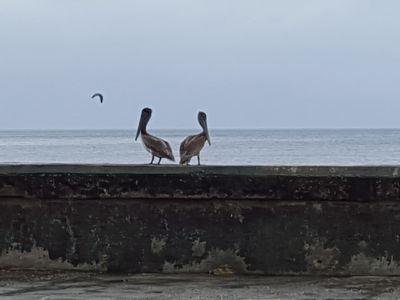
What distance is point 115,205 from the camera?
24.9 feet

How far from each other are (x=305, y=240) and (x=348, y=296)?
1.06 m

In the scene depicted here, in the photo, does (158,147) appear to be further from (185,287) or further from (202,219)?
(185,287)

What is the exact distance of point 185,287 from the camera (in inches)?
269

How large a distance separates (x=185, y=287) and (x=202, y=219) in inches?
31.9

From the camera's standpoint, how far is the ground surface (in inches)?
254

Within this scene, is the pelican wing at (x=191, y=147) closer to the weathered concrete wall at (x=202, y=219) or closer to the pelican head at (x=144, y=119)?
the pelican head at (x=144, y=119)

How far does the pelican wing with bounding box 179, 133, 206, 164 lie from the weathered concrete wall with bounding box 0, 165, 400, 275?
3.50 metres

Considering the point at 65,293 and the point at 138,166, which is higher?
the point at 138,166

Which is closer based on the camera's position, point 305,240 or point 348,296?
point 348,296

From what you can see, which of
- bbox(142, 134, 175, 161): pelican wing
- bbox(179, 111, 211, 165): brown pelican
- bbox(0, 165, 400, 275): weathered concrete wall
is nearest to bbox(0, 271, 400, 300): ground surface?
bbox(0, 165, 400, 275): weathered concrete wall

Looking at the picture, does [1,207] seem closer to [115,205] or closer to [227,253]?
[115,205]

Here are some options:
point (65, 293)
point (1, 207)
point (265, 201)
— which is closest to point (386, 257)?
point (265, 201)

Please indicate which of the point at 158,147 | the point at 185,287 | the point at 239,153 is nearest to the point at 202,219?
the point at 185,287

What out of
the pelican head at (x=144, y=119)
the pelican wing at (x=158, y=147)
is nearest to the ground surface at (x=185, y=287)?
the pelican wing at (x=158, y=147)
